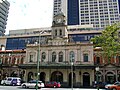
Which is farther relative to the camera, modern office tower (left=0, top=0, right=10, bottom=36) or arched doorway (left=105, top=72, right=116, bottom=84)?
modern office tower (left=0, top=0, right=10, bottom=36)

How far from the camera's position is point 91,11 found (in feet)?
456

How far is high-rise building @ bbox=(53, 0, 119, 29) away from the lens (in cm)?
13300

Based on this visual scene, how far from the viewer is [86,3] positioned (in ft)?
466

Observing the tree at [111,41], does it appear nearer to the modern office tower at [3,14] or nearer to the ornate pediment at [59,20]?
the ornate pediment at [59,20]

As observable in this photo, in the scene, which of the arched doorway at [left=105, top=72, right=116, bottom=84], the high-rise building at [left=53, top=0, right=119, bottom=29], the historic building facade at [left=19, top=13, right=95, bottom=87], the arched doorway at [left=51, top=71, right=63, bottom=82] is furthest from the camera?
the high-rise building at [left=53, top=0, right=119, bottom=29]

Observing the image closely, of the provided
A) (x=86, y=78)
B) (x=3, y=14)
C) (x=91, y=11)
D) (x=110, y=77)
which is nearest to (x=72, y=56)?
(x=86, y=78)

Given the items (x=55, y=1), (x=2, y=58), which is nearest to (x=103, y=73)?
(x=2, y=58)

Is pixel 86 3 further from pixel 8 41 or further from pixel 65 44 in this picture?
pixel 65 44

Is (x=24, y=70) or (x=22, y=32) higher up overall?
(x=22, y=32)

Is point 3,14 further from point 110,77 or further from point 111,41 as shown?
point 111,41

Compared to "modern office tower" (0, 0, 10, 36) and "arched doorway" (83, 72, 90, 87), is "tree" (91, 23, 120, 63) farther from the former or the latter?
"modern office tower" (0, 0, 10, 36)

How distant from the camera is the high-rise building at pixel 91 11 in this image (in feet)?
436

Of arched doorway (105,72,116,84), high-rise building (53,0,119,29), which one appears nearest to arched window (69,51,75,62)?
arched doorway (105,72,116,84)

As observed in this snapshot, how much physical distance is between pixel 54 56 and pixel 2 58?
20095 mm
